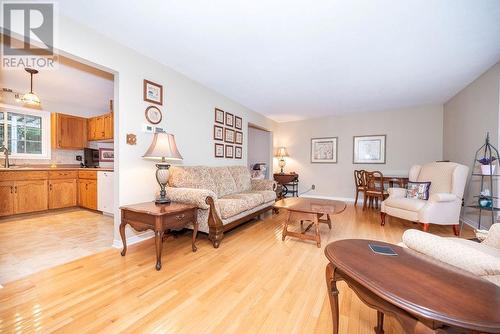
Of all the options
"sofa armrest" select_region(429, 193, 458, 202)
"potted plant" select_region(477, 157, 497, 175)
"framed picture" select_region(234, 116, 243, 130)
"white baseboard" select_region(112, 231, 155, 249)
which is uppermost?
"framed picture" select_region(234, 116, 243, 130)

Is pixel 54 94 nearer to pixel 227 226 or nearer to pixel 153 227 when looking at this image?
pixel 153 227

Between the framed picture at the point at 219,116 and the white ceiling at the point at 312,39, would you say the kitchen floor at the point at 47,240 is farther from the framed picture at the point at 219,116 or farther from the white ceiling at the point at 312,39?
the framed picture at the point at 219,116

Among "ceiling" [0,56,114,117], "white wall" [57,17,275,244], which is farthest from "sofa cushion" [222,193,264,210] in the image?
"ceiling" [0,56,114,117]

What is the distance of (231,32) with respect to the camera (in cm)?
202

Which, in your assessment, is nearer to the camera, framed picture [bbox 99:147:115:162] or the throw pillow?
the throw pillow

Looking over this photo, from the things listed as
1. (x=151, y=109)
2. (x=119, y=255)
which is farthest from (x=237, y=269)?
(x=151, y=109)

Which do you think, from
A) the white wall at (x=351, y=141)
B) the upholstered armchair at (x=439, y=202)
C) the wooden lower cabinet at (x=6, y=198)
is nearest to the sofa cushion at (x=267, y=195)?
the upholstered armchair at (x=439, y=202)

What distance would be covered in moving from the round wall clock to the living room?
4cm

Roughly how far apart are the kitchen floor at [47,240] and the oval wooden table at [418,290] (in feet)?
7.91

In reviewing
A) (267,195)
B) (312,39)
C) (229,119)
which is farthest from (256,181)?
(312,39)

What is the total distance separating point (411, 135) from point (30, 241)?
673cm

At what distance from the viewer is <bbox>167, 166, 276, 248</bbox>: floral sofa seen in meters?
2.24

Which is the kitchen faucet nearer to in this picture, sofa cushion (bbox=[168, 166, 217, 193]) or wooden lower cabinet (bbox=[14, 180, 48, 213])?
wooden lower cabinet (bbox=[14, 180, 48, 213])

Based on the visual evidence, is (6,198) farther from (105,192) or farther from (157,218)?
(157,218)
